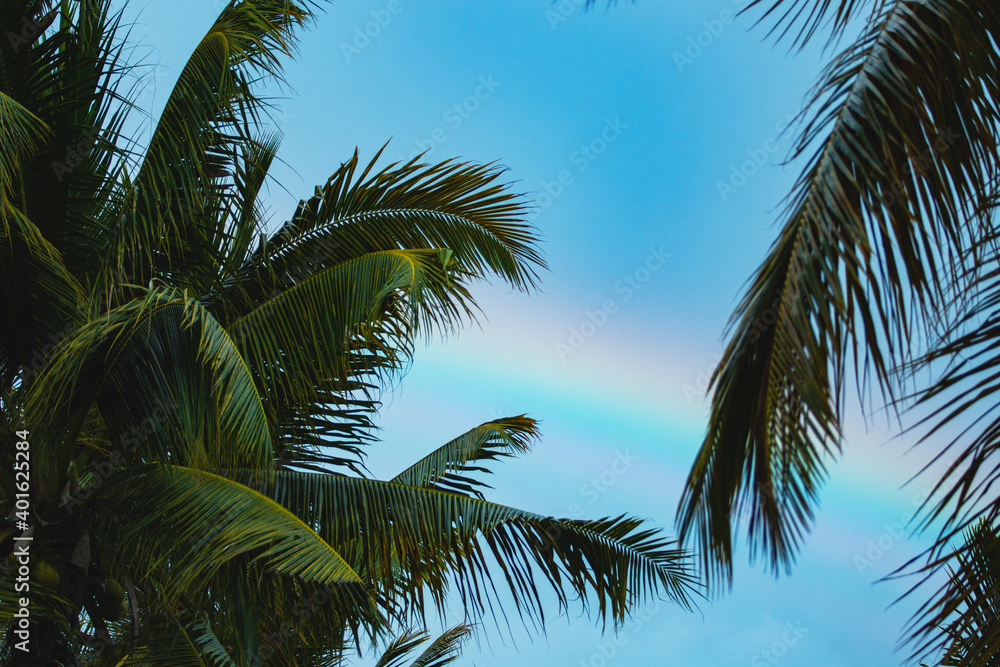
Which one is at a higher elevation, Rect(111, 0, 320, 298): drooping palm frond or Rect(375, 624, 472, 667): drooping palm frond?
Rect(111, 0, 320, 298): drooping palm frond

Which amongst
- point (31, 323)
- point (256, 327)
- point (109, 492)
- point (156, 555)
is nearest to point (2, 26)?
point (31, 323)

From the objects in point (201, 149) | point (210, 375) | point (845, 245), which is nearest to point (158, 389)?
point (210, 375)

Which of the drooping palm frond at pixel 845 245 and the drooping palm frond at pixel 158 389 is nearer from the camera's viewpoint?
the drooping palm frond at pixel 845 245

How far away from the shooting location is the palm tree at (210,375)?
466 cm

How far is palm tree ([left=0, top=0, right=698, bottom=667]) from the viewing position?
4656 millimetres

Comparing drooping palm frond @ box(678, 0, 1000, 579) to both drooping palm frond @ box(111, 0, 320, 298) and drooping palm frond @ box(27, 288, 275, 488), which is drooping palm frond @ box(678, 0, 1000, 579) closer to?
drooping palm frond @ box(27, 288, 275, 488)

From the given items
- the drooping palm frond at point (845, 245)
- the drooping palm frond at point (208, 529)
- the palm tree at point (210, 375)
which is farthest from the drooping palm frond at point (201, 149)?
the drooping palm frond at point (845, 245)

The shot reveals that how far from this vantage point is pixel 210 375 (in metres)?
4.72

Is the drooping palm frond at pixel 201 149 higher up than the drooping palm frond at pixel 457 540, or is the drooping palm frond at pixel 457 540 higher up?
the drooping palm frond at pixel 201 149

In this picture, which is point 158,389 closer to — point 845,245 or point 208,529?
point 208,529

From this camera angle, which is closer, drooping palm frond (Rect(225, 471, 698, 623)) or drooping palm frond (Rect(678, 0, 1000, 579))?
drooping palm frond (Rect(678, 0, 1000, 579))

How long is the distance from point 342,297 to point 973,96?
3.85m

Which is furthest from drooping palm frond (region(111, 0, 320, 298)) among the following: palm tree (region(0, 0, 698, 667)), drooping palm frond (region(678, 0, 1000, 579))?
drooping palm frond (region(678, 0, 1000, 579))

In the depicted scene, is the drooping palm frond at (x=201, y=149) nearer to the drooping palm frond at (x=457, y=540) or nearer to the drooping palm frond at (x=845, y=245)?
the drooping palm frond at (x=457, y=540)
